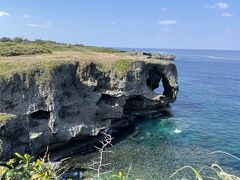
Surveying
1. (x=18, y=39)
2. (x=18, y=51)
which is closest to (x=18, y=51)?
(x=18, y=51)

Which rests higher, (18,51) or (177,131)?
(18,51)

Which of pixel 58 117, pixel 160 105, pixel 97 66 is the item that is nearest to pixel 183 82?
pixel 160 105

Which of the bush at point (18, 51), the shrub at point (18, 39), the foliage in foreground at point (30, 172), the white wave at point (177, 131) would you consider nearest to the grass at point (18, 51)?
the bush at point (18, 51)

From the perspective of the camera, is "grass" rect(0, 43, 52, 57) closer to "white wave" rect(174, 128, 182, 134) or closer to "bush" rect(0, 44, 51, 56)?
"bush" rect(0, 44, 51, 56)

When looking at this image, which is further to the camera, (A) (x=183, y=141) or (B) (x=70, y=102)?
(A) (x=183, y=141)

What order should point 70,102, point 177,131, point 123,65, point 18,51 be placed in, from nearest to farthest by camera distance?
point 70,102
point 177,131
point 123,65
point 18,51

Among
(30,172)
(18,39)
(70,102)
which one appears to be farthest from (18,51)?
(30,172)

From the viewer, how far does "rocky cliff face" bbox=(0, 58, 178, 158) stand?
3784 cm

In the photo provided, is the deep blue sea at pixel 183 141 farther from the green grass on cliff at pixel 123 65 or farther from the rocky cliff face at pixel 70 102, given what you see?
the green grass on cliff at pixel 123 65

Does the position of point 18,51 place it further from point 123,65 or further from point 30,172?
point 30,172

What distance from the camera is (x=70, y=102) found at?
44.7 m

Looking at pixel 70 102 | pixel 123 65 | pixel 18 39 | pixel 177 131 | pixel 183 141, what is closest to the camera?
pixel 70 102

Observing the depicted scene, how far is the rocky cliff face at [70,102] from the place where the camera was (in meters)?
37.8

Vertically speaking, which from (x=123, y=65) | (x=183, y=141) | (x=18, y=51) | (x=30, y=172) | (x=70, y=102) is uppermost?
(x=30, y=172)
